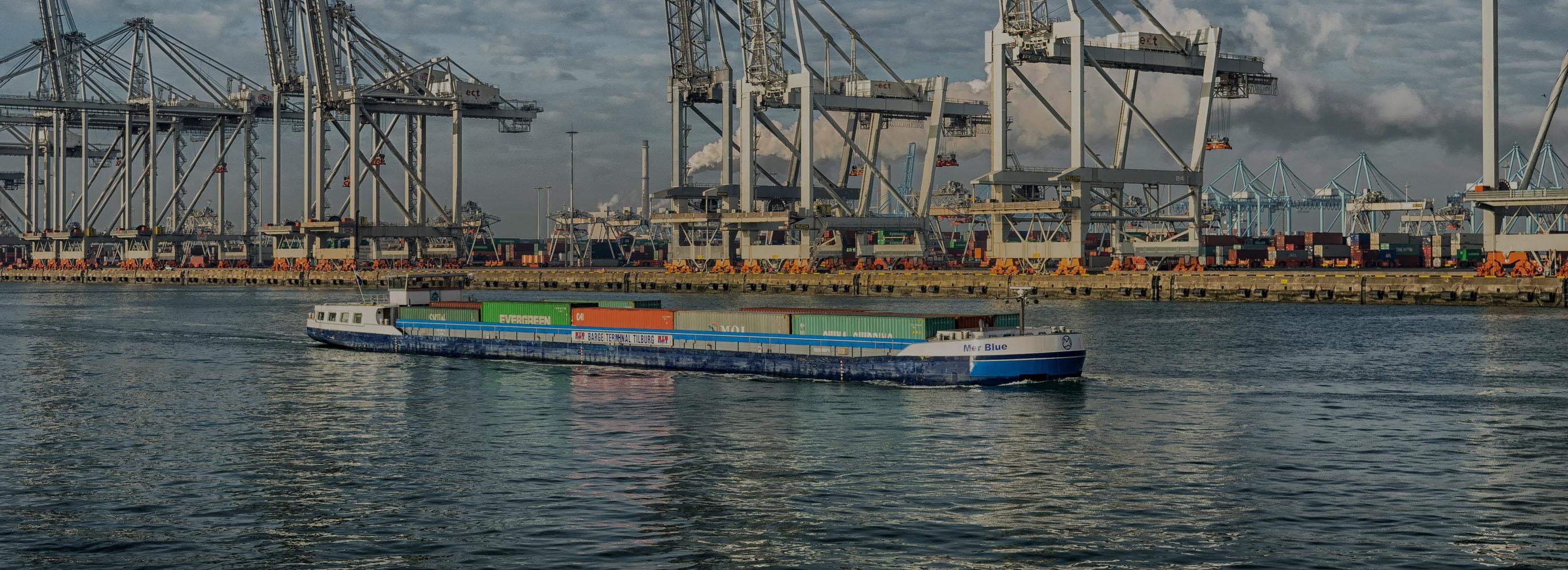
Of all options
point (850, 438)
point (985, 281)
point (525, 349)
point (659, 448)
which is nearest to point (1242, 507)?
point (850, 438)

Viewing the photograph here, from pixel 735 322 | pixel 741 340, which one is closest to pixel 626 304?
pixel 735 322

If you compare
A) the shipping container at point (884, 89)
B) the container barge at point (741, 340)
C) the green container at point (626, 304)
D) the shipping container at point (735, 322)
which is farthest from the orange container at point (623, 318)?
the shipping container at point (884, 89)

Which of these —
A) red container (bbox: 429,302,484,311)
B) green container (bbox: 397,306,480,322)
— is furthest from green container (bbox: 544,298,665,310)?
red container (bbox: 429,302,484,311)

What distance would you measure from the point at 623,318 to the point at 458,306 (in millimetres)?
14136

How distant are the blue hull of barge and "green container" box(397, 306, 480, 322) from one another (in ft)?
3.30

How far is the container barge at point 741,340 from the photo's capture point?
52.4m

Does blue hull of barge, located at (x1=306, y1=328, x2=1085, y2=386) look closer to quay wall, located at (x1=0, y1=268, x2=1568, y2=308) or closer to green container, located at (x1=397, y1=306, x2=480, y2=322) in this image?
green container, located at (x1=397, y1=306, x2=480, y2=322)

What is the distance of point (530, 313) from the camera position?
6781cm

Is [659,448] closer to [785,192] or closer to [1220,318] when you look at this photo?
[1220,318]

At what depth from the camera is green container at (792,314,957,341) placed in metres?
54.5

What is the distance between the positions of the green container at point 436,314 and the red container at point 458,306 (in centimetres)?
17

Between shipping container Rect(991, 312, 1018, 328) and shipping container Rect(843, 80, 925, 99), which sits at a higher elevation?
shipping container Rect(843, 80, 925, 99)

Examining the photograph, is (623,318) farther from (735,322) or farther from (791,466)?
(791,466)

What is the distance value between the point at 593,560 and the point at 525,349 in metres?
41.4
